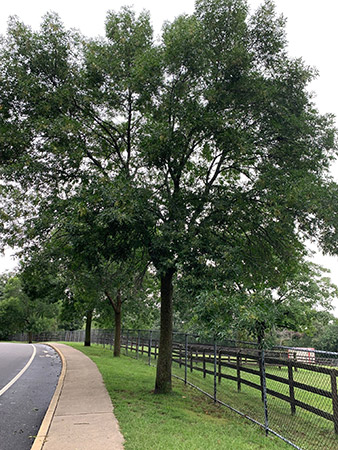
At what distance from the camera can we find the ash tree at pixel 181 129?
8750 mm

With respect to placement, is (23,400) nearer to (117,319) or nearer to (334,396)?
(334,396)

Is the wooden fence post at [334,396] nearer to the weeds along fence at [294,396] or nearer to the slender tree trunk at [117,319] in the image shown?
the weeds along fence at [294,396]

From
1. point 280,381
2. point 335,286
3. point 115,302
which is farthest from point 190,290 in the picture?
point 335,286

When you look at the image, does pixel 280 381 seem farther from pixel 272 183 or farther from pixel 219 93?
pixel 219 93

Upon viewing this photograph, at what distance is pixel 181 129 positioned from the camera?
30.4 ft

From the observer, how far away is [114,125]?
456 inches

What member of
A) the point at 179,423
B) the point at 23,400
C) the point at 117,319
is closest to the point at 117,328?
the point at 117,319

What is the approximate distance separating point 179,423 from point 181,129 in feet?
22.4

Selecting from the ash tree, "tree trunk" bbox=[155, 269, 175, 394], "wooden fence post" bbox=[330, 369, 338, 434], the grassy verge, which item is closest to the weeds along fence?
"wooden fence post" bbox=[330, 369, 338, 434]

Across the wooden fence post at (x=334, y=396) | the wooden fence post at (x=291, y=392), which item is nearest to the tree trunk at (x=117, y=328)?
the wooden fence post at (x=291, y=392)

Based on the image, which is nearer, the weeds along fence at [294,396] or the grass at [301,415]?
the weeds along fence at [294,396]

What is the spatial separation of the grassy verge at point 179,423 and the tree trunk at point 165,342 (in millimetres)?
329

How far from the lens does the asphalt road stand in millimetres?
5961

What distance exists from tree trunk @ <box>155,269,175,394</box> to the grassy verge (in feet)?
1.08
